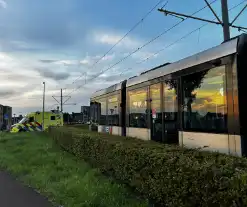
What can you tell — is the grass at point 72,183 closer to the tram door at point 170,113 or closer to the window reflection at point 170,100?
the tram door at point 170,113

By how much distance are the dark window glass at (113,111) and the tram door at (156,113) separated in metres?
4.81

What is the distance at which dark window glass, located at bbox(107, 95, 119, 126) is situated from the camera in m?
16.7

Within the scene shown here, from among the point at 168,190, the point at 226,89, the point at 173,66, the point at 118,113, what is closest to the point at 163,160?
the point at 168,190

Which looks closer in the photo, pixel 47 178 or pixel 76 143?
pixel 47 178

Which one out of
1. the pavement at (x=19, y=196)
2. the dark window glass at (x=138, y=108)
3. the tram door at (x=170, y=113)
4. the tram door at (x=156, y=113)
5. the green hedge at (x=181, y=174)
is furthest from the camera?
the dark window glass at (x=138, y=108)

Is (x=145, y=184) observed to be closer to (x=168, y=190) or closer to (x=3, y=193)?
(x=168, y=190)

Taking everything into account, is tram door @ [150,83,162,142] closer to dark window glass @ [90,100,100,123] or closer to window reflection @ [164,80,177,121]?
window reflection @ [164,80,177,121]

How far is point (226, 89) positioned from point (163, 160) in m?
2.53

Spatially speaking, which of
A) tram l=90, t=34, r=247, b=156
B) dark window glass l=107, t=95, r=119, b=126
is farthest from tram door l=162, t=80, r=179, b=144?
dark window glass l=107, t=95, r=119, b=126

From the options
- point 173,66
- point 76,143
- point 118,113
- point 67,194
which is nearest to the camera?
point 67,194

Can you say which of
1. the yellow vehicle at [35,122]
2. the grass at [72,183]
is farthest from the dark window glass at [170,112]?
the yellow vehicle at [35,122]

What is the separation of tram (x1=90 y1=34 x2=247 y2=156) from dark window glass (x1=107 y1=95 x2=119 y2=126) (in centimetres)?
270

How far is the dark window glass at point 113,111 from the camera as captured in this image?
656 inches

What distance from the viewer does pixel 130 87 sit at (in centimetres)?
1449
